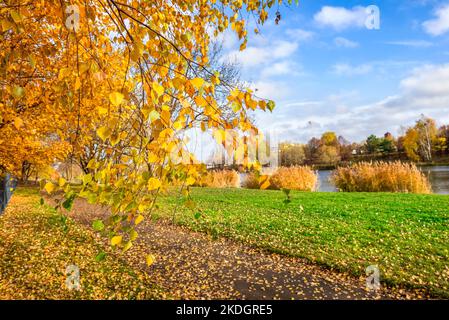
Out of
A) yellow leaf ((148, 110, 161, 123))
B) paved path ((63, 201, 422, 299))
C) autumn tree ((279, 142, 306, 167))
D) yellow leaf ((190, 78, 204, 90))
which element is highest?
autumn tree ((279, 142, 306, 167))

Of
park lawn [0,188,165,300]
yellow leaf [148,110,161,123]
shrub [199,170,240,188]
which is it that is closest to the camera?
yellow leaf [148,110,161,123]

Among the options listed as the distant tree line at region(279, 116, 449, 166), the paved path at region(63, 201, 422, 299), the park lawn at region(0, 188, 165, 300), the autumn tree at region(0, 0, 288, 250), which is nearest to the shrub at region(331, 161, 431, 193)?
the paved path at region(63, 201, 422, 299)

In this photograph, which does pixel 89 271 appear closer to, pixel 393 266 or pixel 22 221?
pixel 393 266

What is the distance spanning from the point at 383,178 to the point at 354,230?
933 cm

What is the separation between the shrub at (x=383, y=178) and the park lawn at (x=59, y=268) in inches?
520

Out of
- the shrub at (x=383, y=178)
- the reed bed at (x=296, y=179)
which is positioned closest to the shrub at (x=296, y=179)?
the reed bed at (x=296, y=179)

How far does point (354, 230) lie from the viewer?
23.1ft

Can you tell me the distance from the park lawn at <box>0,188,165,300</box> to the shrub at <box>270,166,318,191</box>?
1173 cm

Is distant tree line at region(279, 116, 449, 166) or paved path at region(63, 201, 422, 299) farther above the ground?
distant tree line at region(279, 116, 449, 166)

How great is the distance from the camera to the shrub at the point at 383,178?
14.2m

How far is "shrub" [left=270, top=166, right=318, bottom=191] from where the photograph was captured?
56.6 ft

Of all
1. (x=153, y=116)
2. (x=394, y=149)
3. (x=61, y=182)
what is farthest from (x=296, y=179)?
(x=394, y=149)

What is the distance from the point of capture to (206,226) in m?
8.21

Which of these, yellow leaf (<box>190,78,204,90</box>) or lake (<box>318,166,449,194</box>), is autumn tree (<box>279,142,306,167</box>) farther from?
yellow leaf (<box>190,78,204,90</box>)
